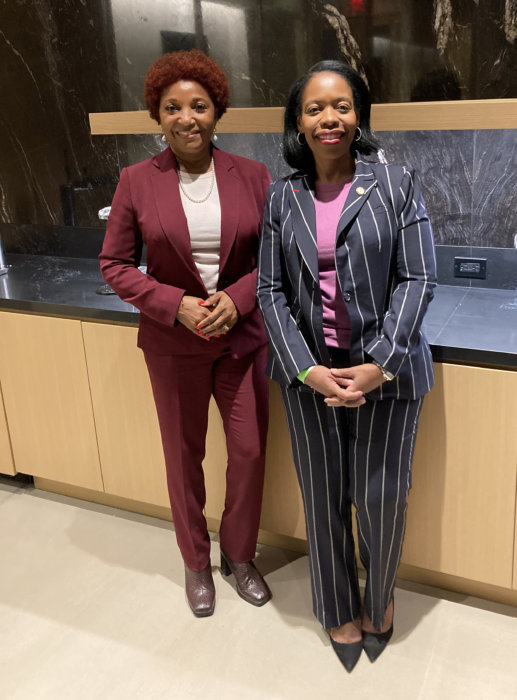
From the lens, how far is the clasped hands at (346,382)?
1.70m

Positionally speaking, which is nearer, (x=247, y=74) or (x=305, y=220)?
(x=305, y=220)

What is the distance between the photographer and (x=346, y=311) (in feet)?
5.74

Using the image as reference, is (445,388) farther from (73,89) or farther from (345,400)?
(73,89)

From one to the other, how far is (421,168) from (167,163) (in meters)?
0.90

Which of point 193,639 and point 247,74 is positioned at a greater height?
point 247,74

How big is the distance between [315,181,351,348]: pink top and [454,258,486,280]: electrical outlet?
0.78 m

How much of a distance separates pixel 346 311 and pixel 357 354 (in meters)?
0.10

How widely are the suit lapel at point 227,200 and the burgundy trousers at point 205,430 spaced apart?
0.26 metres

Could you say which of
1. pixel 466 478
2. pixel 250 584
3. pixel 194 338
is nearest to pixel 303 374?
pixel 194 338

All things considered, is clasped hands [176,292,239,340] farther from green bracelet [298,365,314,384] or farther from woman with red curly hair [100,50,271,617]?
green bracelet [298,365,314,384]

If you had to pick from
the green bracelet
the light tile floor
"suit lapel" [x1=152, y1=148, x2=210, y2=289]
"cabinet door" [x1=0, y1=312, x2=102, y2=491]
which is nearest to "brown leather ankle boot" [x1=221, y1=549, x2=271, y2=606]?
the light tile floor

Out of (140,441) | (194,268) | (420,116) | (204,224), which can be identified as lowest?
(140,441)

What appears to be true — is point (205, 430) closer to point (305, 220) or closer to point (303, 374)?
point (303, 374)

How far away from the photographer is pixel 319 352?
70.4 inches
